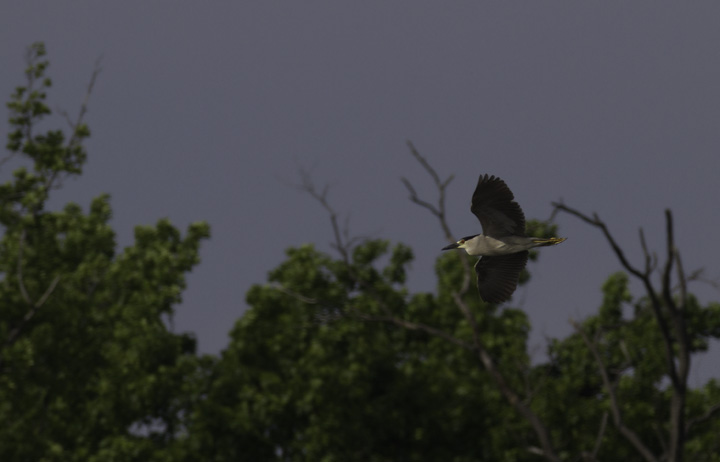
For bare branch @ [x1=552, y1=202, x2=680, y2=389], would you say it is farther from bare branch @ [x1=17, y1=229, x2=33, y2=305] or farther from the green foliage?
bare branch @ [x1=17, y1=229, x2=33, y2=305]

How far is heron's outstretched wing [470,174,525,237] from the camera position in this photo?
957 cm

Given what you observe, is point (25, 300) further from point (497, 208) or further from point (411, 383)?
point (497, 208)

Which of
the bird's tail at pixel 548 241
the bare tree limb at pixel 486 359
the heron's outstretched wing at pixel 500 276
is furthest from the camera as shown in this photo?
the bare tree limb at pixel 486 359

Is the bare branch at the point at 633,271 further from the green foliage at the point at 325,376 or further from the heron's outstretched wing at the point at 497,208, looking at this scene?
the green foliage at the point at 325,376

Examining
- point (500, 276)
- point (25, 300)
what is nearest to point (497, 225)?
point (500, 276)

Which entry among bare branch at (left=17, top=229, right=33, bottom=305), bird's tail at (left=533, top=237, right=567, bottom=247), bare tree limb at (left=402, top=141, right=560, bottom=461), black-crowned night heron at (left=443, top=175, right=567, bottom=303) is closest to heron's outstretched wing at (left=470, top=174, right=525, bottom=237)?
black-crowned night heron at (left=443, top=175, right=567, bottom=303)

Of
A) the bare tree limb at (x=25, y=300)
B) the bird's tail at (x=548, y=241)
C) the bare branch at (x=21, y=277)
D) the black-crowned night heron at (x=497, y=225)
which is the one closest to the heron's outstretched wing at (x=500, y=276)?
the black-crowned night heron at (x=497, y=225)

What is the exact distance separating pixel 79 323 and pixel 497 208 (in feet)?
45.1

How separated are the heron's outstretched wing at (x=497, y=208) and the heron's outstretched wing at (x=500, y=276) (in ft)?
2.64

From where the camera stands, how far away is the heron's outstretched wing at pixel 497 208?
9570 mm

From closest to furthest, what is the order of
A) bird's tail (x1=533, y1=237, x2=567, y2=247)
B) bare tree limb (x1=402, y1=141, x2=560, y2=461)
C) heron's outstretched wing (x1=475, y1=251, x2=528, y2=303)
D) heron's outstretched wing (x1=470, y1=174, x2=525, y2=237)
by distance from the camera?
bird's tail (x1=533, y1=237, x2=567, y2=247), heron's outstretched wing (x1=470, y1=174, x2=525, y2=237), heron's outstretched wing (x1=475, y1=251, x2=528, y2=303), bare tree limb (x1=402, y1=141, x2=560, y2=461)

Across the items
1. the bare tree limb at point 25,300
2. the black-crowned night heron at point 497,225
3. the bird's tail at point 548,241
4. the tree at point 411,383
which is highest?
the bare tree limb at point 25,300

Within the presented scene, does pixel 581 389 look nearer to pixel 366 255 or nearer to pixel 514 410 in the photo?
pixel 514 410

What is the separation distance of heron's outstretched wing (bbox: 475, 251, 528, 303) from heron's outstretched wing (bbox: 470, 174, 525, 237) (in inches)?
31.7
